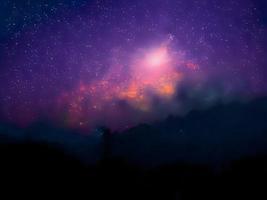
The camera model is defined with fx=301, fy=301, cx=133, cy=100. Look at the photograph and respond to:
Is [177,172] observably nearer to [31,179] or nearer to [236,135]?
[31,179]

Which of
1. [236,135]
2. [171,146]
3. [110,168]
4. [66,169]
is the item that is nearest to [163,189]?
[110,168]

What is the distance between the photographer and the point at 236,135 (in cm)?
14950

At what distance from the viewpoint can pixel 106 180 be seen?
1986 centimetres

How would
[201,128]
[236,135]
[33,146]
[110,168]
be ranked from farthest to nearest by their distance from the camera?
[201,128] → [236,135] → [110,168] → [33,146]

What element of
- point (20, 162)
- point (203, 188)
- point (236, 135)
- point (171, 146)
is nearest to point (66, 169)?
point (20, 162)

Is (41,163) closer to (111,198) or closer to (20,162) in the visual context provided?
(20,162)

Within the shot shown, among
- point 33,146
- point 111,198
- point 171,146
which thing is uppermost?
point 171,146

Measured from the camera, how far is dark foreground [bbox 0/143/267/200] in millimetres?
16734

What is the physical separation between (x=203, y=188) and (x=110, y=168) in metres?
6.86

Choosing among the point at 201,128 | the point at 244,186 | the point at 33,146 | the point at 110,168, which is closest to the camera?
the point at 244,186

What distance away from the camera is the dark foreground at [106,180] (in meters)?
16.7

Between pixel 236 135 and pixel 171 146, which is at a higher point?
pixel 236 135

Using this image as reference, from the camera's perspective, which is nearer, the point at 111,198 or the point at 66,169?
the point at 111,198

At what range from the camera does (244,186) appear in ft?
63.3
